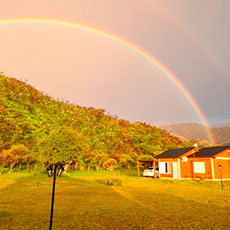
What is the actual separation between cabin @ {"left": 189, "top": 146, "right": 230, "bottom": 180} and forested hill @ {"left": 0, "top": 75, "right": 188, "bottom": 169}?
19168 mm

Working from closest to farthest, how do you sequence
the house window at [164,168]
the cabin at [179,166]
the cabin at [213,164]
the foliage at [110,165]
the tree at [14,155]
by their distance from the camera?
the cabin at [213,164] → the tree at [14,155] → the cabin at [179,166] → the house window at [164,168] → the foliage at [110,165]

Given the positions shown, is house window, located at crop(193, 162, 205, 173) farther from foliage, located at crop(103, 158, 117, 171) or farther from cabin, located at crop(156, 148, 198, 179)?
foliage, located at crop(103, 158, 117, 171)

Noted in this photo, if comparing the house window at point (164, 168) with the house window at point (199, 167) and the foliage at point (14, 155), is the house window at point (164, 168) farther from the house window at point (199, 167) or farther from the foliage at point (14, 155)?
the foliage at point (14, 155)

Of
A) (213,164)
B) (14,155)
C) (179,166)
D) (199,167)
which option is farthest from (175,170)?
(14,155)

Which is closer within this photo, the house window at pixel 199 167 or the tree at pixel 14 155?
the house window at pixel 199 167

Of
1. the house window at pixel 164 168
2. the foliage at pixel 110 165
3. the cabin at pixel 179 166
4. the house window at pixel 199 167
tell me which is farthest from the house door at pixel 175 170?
the foliage at pixel 110 165

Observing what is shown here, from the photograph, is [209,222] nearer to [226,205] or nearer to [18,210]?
[226,205]

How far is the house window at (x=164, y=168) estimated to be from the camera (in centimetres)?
3284

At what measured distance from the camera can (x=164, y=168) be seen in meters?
33.4

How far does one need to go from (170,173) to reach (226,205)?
64.6 ft

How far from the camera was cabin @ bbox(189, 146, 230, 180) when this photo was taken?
96.3 feet

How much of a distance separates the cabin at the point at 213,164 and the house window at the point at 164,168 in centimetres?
370

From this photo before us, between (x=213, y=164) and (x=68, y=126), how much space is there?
37.9 metres

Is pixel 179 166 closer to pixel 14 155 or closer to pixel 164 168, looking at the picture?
pixel 164 168
